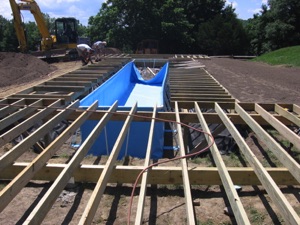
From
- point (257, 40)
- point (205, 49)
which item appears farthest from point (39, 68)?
point (257, 40)

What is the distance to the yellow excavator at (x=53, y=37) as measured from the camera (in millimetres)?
19781

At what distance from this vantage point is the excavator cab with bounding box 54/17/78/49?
70.5 ft

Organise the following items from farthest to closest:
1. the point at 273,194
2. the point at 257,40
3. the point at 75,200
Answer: the point at 257,40, the point at 75,200, the point at 273,194

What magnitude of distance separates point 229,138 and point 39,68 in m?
13.0


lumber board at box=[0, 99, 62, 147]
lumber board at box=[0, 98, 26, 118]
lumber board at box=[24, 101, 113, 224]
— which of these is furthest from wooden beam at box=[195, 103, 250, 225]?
lumber board at box=[0, 98, 26, 118]

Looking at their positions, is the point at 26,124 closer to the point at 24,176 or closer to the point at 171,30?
the point at 24,176

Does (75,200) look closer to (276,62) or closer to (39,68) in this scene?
(39,68)

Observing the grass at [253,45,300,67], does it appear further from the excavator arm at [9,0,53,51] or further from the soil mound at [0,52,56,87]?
the excavator arm at [9,0,53,51]

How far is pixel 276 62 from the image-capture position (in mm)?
21797

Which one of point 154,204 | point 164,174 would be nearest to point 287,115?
point 164,174

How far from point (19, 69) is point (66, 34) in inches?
279

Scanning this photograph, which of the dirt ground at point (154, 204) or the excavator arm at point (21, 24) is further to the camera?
the excavator arm at point (21, 24)

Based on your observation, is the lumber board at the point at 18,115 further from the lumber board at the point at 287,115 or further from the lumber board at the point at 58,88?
the lumber board at the point at 287,115

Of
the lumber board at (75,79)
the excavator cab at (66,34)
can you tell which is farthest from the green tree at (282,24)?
the lumber board at (75,79)
